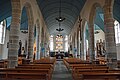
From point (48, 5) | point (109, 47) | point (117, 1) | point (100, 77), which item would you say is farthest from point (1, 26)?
point (100, 77)

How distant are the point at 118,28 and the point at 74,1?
23.3 ft

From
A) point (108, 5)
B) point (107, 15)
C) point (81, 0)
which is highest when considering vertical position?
point (81, 0)

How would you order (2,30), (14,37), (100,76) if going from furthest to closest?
(2,30) < (14,37) < (100,76)

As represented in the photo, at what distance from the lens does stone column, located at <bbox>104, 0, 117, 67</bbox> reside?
765 cm

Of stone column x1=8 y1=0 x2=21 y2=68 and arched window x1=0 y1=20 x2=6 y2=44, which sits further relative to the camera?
arched window x1=0 y1=20 x2=6 y2=44

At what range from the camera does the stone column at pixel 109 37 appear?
7.65 m

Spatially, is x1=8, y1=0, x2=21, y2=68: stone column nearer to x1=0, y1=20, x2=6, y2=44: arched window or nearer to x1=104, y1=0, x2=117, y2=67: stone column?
x1=104, y1=0, x2=117, y2=67: stone column

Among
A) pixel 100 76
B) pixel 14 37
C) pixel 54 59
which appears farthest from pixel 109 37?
pixel 54 59

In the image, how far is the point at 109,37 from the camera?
786 centimetres

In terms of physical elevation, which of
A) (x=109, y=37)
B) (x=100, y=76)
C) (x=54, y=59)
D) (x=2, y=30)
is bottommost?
(x=54, y=59)

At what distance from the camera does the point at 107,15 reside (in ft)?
26.5

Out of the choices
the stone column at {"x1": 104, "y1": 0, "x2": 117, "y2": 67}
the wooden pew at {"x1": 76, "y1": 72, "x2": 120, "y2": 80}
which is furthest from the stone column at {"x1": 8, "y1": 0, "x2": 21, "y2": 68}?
the wooden pew at {"x1": 76, "y1": 72, "x2": 120, "y2": 80}

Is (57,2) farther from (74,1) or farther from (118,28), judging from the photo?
(118,28)

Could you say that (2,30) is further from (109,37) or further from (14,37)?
(109,37)
